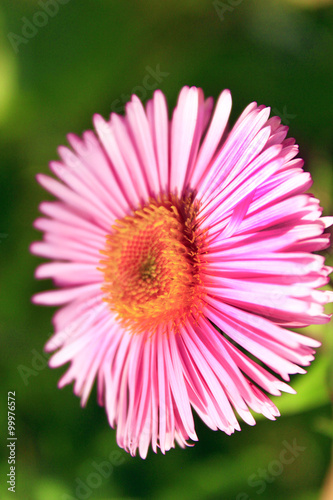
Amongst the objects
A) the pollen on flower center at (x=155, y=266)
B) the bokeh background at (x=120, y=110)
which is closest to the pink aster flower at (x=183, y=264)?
the pollen on flower center at (x=155, y=266)

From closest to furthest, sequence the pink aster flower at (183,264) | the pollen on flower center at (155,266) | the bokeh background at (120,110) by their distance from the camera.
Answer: the pink aster flower at (183,264)
the pollen on flower center at (155,266)
the bokeh background at (120,110)

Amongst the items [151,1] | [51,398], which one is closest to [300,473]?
[51,398]

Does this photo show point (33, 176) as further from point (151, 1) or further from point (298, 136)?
point (298, 136)

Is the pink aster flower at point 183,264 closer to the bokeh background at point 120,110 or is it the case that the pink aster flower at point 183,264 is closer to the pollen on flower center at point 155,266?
the pollen on flower center at point 155,266

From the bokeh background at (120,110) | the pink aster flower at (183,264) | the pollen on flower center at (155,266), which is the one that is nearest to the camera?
the pink aster flower at (183,264)

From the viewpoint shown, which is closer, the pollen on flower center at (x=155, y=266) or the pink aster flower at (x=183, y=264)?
the pink aster flower at (x=183, y=264)

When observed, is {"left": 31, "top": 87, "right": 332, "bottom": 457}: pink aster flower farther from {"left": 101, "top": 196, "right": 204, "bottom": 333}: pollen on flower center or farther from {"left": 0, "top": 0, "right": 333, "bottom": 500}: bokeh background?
{"left": 0, "top": 0, "right": 333, "bottom": 500}: bokeh background

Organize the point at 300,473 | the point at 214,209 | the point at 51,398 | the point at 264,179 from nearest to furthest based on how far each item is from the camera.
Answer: the point at 264,179
the point at 214,209
the point at 300,473
the point at 51,398
